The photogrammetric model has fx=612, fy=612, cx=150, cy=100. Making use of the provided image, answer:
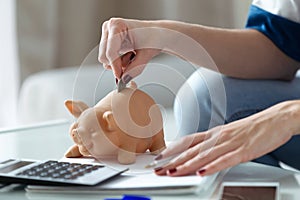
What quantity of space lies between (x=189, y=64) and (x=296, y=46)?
0.84 ft

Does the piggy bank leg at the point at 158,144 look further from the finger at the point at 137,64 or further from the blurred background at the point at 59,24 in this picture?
the blurred background at the point at 59,24

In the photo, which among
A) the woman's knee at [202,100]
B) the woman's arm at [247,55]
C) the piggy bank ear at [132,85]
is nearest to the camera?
the piggy bank ear at [132,85]

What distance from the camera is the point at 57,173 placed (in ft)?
2.61

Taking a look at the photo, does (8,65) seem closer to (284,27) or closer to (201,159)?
(284,27)

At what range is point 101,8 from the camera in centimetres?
269

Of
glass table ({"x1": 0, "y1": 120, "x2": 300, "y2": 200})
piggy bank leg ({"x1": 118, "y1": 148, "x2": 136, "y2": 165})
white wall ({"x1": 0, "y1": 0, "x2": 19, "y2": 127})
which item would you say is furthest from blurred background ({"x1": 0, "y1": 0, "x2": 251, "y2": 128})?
piggy bank leg ({"x1": 118, "y1": 148, "x2": 136, "y2": 165})

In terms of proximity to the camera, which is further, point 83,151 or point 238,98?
point 238,98

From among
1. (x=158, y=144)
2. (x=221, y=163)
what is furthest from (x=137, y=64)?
(x=221, y=163)

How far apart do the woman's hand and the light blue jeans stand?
0.25 m

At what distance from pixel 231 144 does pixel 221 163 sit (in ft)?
0.13

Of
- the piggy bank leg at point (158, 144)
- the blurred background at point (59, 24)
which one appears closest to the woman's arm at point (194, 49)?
the piggy bank leg at point (158, 144)

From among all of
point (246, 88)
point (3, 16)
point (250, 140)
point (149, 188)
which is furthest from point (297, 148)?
point (3, 16)

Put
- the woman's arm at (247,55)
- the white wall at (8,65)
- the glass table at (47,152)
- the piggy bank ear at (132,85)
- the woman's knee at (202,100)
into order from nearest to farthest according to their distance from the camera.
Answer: the glass table at (47,152), the piggy bank ear at (132,85), the woman's knee at (202,100), the woman's arm at (247,55), the white wall at (8,65)

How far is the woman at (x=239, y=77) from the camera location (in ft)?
2.71
